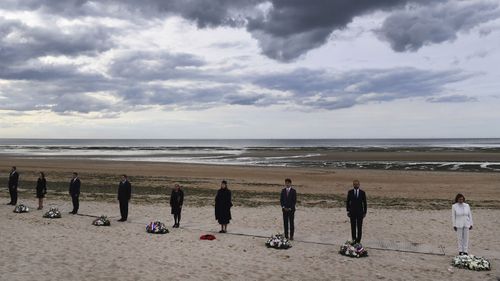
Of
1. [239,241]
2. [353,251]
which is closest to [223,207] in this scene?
[239,241]

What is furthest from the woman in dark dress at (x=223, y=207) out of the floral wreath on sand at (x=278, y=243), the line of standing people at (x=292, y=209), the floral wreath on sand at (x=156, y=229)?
the floral wreath on sand at (x=278, y=243)

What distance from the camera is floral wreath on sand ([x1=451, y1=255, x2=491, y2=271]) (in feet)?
31.7

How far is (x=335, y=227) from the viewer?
1488 centimetres

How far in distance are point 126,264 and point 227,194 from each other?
14.4ft

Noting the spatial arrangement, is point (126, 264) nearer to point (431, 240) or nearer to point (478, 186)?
point (431, 240)

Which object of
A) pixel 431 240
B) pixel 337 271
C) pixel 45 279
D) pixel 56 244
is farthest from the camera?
pixel 431 240

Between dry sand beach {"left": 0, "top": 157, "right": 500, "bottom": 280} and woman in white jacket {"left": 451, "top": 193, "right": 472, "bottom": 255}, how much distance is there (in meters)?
0.46

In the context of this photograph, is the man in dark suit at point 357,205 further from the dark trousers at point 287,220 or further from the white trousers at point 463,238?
the white trousers at point 463,238

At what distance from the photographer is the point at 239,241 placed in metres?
12.5

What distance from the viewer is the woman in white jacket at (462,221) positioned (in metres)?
10.6

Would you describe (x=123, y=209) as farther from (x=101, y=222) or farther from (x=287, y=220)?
(x=287, y=220)

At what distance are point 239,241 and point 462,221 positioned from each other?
19.2ft

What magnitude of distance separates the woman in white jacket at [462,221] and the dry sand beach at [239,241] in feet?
1.51

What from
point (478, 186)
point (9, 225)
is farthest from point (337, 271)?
point (478, 186)
